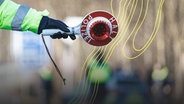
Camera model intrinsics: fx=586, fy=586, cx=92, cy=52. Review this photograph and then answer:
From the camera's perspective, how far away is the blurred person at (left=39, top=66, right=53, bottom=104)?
3594 millimetres

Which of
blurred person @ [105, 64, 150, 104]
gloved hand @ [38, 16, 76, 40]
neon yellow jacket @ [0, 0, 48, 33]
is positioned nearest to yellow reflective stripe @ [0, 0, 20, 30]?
neon yellow jacket @ [0, 0, 48, 33]

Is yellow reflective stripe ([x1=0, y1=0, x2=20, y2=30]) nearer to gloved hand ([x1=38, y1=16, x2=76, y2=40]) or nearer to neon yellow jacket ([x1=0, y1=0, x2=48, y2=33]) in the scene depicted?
neon yellow jacket ([x1=0, y1=0, x2=48, y2=33])

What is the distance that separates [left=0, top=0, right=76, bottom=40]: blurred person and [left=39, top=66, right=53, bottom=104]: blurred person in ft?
0.75

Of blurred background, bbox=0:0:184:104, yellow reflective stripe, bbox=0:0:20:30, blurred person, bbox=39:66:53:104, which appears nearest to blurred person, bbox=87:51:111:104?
blurred background, bbox=0:0:184:104

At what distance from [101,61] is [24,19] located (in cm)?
54

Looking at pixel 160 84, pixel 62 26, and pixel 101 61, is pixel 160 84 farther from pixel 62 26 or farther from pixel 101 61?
pixel 62 26

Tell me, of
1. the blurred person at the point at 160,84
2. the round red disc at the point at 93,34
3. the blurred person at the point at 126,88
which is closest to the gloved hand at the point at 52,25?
the round red disc at the point at 93,34

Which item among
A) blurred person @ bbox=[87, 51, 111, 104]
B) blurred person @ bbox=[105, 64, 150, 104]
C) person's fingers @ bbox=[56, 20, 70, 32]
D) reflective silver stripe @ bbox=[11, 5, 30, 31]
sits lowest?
blurred person @ bbox=[105, 64, 150, 104]

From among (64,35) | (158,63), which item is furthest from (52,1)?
(158,63)

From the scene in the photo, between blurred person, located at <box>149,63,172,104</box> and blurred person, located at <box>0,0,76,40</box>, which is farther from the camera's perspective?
blurred person, located at <box>149,63,172,104</box>

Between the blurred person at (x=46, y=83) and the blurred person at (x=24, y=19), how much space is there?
0.23 m

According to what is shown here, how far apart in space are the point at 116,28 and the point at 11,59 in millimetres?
671

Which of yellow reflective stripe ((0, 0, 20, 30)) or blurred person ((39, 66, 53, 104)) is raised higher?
yellow reflective stripe ((0, 0, 20, 30))

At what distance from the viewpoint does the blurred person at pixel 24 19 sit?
3549 millimetres
